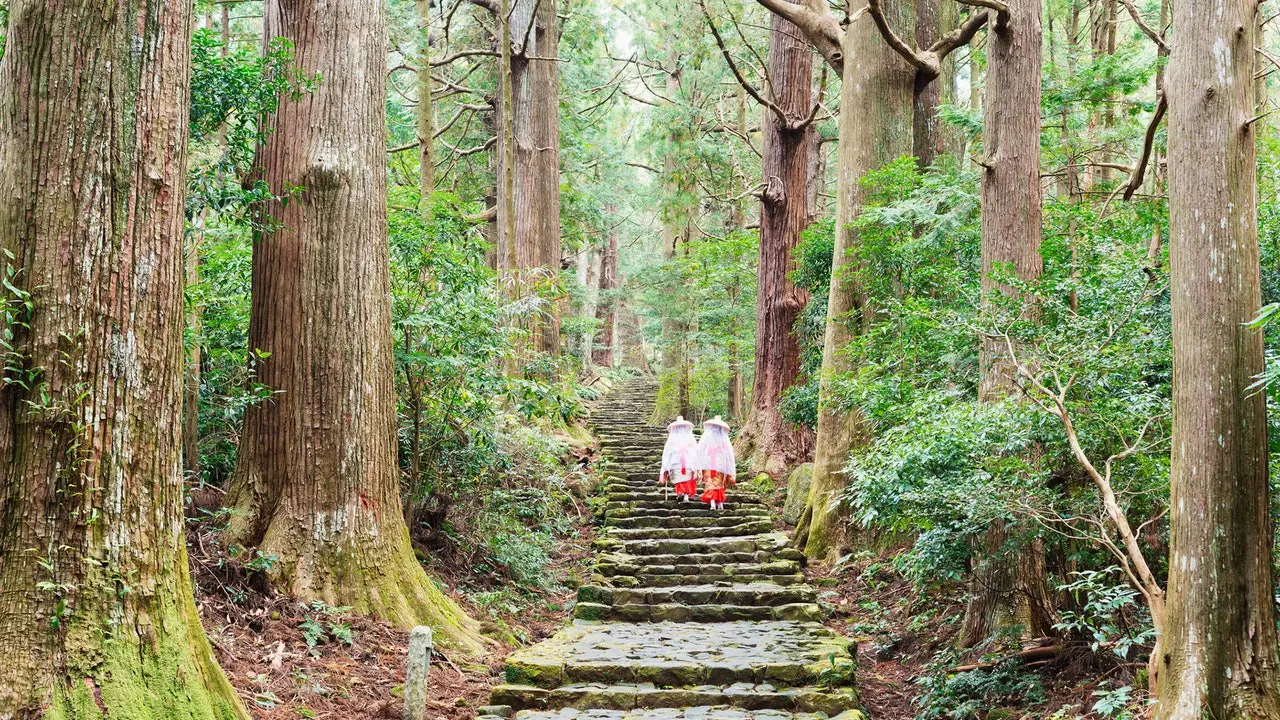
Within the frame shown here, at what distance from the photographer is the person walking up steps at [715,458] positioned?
12.2 meters

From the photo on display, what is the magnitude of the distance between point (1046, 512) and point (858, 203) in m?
6.03

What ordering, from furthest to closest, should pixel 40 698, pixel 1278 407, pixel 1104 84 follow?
pixel 1104 84 < pixel 1278 407 < pixel 40 698

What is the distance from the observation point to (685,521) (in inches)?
485

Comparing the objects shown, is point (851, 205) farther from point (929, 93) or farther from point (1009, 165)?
point (929, 93)

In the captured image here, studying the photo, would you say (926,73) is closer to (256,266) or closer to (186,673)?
(256,266)

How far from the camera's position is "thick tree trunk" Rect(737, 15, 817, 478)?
14.7m

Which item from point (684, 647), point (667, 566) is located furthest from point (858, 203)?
point (684, 647)

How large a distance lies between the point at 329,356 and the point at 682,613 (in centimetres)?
445

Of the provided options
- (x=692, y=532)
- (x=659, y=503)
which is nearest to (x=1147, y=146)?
(x=692, y=532)

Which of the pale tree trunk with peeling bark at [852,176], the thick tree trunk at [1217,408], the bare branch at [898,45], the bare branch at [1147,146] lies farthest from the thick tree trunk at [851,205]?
the thick tree trunk at [1217,408]

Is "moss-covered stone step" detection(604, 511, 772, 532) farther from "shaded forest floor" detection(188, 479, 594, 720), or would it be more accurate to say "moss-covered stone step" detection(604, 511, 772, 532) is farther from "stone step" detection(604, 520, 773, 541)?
"shaded forest floor" detection(188, 479, 594, 720)

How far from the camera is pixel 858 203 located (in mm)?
10750

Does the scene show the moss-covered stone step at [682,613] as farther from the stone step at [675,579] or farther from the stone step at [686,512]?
the stone step at [686,512]

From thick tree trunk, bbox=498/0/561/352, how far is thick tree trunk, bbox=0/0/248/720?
11678 mm
